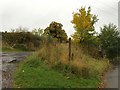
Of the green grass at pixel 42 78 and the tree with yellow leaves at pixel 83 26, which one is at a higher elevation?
the tree with yellow leaves at pixel 83 26

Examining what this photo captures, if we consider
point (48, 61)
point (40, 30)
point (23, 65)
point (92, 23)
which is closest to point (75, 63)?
point (48, 61)

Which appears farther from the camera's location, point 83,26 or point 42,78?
point 83,26

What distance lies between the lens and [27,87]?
1362cm

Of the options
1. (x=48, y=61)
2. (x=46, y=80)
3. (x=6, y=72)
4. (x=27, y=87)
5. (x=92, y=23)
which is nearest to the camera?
(x=27, y=87)

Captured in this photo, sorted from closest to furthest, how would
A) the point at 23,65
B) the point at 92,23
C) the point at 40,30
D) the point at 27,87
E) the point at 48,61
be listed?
1. the point at 27,87
2. the point at 23,65
3. the point at 48,61
4. the point at 92,23
5. the point at 40,30

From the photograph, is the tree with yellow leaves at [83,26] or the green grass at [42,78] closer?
the green grass at [42,78]

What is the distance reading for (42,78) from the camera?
599 inches

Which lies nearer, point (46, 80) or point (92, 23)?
point (46, 80)

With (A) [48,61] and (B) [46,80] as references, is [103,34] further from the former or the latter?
(B) [46,80]

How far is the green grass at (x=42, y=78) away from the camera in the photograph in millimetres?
14236

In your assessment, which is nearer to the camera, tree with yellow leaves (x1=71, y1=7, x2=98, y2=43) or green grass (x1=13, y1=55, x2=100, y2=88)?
green grass (x1=13, y1=55, x2=100, y2=88)

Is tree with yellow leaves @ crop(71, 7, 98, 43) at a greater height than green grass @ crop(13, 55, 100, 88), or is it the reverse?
tree with yellow leaves @ crop(71, 7, 98, 43)

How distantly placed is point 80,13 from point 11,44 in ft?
29.3

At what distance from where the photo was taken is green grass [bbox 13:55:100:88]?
46.7ft
